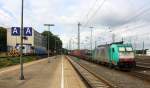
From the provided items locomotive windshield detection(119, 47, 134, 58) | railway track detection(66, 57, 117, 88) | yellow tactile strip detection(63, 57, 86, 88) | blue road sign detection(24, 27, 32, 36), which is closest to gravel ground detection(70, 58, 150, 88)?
railway track detection(66, 57, 117, 88)

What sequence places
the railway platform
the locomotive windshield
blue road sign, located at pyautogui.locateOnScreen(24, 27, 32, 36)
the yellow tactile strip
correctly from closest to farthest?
1. the railway platform
2. the yellow tactile strip
3. blue road sign, located at pyautogui.locateOnScreen(24, 27, 32, 36)
4. the locomotive windshield

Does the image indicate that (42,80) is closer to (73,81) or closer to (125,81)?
(73,81)

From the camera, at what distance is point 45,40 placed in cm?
18800

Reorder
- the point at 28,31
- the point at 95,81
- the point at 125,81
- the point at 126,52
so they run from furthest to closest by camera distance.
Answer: the point at 126,52, the point at 28,31, the point at 95,81, the point at 125,81

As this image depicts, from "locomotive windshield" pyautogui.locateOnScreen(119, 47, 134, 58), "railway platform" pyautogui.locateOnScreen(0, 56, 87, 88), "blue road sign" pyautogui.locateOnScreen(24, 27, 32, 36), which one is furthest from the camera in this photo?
"locomotive windshield" pyautogui.locateOnScreen(119, 47, 134, 58)

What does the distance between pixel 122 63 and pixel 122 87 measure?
1791cm

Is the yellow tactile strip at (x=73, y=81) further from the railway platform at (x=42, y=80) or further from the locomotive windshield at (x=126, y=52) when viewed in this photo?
the locomotive windshield at (x=126, y=52)

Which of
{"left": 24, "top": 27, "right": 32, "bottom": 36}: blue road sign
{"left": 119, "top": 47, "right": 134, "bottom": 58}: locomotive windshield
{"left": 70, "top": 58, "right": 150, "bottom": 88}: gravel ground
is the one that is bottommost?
{"left": 70, "top": 58, "right": 150, "bottom": 88}: gravel ground

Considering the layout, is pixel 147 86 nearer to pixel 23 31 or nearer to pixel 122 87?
pixel 122 87

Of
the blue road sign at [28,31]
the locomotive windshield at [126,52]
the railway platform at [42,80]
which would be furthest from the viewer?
the locomotive windshield at [126,52]

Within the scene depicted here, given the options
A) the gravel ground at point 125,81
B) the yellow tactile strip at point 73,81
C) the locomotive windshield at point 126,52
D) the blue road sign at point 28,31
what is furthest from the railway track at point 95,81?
the locomotive windshield at point 126,52

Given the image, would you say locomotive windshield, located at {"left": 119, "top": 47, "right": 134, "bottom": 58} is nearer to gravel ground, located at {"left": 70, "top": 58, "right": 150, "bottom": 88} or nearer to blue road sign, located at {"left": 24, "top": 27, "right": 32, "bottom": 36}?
gravel ground, located at {"left": 70, "top": 58, "right": 150, "bottom": 88}

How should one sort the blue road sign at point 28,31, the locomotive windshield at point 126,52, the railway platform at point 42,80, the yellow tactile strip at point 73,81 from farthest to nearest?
the locomotive windshield at point 126,52, the blue road sign at point 28,31, the yellow tactile strip at point 73,81, the railway platform at point 42,80

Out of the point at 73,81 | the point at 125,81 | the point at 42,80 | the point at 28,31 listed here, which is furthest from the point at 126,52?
the point at 42,80
